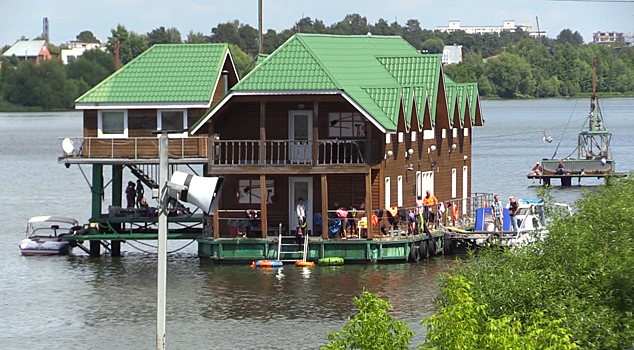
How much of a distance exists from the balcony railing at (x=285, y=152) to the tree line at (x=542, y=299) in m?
16.1

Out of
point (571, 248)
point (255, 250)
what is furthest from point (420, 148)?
point (571, 248)

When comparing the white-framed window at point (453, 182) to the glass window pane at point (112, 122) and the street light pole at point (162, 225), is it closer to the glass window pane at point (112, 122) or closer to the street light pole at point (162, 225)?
the glass window pane at point (112, 122)

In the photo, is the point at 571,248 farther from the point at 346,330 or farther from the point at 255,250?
the point at 255,250

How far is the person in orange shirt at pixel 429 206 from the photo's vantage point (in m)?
49.5

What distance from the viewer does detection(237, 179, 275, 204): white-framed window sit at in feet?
162

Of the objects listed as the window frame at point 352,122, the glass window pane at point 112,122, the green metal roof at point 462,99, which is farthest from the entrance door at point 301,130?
the green metal roof at point 462,99

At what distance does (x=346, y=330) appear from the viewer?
2262 centimetres

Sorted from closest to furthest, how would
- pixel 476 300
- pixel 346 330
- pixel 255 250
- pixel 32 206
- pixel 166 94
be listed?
pixel 346 330 → pixel 476 300 → pixel 255 250 → pixel 166 94 → pixel 32 206

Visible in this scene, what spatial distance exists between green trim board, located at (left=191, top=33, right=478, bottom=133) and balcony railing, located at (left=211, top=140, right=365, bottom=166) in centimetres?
131

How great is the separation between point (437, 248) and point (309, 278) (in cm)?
640

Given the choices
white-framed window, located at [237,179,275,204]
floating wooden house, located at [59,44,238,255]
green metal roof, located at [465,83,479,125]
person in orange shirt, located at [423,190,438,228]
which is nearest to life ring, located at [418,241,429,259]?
person in orange shirt, located at [423,190,438,228]

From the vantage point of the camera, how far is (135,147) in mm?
50594

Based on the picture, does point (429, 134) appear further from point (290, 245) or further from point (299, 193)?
point (290, 245)

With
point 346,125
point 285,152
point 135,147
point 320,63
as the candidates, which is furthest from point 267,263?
point 135,147
